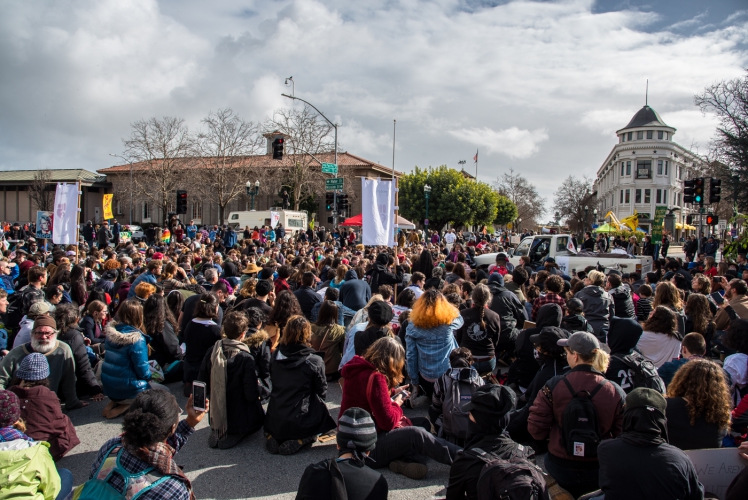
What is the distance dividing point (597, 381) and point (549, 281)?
4.01 m

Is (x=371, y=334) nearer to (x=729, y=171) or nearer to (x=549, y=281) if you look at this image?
(x=549, y=281)

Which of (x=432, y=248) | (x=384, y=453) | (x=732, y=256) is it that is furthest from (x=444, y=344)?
(x=732, y=256)

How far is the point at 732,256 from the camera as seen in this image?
57.0 feet

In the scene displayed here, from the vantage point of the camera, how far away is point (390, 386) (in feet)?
14.8

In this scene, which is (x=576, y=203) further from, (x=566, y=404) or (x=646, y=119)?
(x=566, y=404)

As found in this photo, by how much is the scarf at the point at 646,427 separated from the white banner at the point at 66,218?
44.1ft

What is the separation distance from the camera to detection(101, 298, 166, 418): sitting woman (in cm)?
552

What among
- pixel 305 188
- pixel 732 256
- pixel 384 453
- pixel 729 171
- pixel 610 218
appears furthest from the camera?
pixel 305 188

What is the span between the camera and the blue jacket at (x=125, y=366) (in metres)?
5.53

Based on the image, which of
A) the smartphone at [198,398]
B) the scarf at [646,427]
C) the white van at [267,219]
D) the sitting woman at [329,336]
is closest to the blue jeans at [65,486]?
the smartphone at [198,398]

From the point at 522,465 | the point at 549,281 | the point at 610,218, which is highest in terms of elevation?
the point at 610,218

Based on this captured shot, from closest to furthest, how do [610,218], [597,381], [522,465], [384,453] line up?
[522,465] < [597,381] < [384,453] < [610,218]

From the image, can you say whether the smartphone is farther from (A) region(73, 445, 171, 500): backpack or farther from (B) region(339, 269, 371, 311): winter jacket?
(B) region(339, 269, 371, 311): winter jacket

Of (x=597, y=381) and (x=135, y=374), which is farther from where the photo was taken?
(x=135, y=374)
